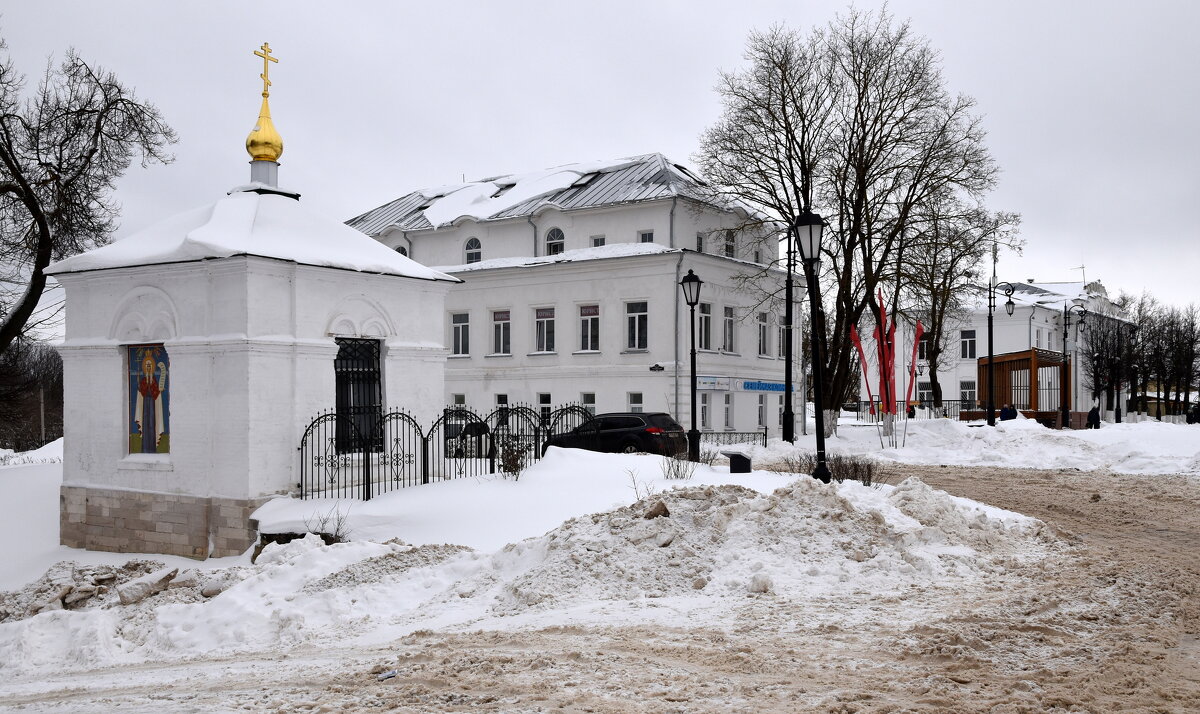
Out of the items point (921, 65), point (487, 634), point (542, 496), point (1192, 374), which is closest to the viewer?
point (487, 634)

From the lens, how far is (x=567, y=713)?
219 inches

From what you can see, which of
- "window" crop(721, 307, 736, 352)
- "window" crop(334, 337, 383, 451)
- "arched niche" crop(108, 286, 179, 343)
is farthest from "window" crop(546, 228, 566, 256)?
"arched niche" crop(108, 286, 179, 343)

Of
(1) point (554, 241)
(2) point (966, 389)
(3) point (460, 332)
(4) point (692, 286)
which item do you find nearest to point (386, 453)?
(4) point (692, 286)

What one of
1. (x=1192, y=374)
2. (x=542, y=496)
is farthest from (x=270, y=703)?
(x=1192, y=374)

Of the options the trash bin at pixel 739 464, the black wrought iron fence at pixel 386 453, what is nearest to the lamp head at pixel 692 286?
the black wrought iron fence at pixel 386 453

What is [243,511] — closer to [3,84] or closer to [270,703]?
[270,703]

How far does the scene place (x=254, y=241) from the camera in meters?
15.4

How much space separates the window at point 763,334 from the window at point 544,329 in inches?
326

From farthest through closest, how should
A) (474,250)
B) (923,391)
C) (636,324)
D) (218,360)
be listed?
(923,391) < (474,250) < (636,324) < (218,360)

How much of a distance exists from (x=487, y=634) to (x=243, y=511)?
8015 millimetres

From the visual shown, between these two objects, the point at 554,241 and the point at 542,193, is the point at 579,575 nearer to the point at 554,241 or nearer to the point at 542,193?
the point at 554,241

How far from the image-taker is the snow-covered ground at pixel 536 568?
8.70m

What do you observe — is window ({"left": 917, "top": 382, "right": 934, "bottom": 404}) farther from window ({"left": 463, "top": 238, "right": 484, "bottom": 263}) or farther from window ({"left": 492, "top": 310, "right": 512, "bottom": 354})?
window ({"left": 463, "top": 238, "right": 484, "bottom": 263})

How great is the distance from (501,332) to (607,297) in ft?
16.9
